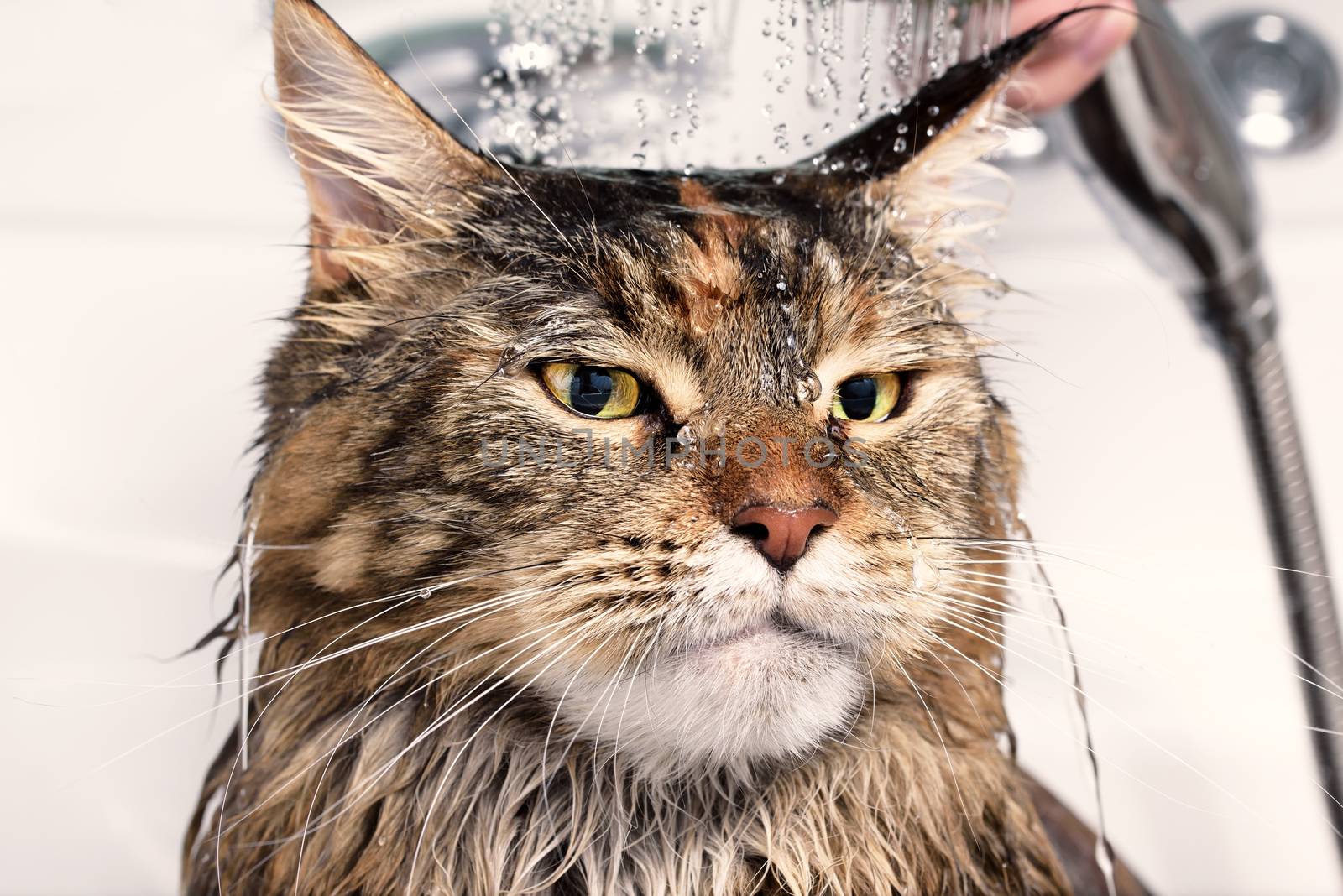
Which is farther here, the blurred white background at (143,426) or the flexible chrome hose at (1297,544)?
the flexible chrome hose at (1297,544)

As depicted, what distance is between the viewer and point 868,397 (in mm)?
799

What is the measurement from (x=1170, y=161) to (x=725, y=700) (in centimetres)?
84

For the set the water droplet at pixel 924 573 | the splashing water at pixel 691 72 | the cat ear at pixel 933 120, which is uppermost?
the splashing water at pixel 691 72

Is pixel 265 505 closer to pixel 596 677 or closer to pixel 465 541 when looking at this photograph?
pixel 465 541

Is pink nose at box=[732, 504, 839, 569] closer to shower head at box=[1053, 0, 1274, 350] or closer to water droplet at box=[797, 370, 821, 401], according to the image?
water droplet at box=[797, 370, 821, 401]

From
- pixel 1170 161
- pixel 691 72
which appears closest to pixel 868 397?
pixel 691 72

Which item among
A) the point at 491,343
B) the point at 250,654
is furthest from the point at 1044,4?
the point at 250,654

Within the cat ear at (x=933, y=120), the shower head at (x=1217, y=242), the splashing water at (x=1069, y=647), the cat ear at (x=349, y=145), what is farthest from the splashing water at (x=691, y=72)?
the splashing water at (x=1069, y=647)

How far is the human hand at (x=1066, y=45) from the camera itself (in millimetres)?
932

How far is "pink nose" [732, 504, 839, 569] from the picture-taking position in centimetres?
64

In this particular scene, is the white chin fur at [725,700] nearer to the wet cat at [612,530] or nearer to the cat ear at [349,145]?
the wet cat at [612,530]

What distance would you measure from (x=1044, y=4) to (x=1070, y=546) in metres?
0.50

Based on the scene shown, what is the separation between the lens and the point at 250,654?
82 cm

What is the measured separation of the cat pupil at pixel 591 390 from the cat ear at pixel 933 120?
0.86 ft
